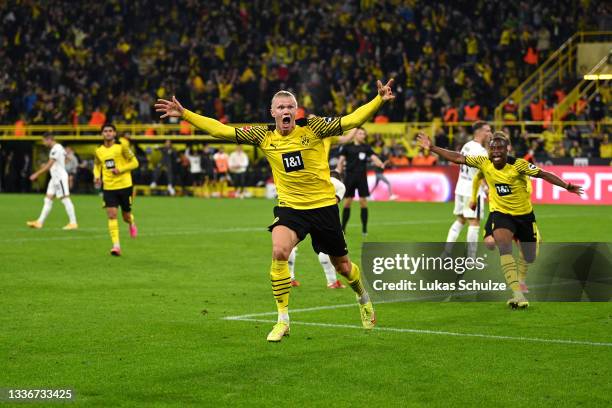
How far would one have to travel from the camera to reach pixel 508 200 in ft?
38.6

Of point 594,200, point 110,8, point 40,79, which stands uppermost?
point 110,8

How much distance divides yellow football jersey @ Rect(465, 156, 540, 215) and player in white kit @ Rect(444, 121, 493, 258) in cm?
241

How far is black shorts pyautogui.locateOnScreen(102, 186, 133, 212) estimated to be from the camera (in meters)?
17.9

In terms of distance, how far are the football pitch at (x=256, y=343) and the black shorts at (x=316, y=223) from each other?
0.89 meters

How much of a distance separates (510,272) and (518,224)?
536 millimetres

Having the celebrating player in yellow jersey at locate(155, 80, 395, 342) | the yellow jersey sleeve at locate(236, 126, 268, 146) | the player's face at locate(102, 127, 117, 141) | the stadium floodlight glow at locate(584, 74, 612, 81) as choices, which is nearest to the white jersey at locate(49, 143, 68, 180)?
the player's face at locate(102, 127, 117, 141)

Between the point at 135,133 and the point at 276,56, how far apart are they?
6.57 meters

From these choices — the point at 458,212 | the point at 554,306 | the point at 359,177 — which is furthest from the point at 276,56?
the point at 554,306

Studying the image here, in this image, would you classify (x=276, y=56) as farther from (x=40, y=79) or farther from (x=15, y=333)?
(x=15, y=333)

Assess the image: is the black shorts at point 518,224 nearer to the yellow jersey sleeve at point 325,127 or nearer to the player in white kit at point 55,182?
the yellow jersey sleeve at point 325,127

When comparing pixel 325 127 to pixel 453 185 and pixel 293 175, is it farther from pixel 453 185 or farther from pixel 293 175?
pixel 453 185

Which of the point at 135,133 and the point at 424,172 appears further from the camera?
the point at 135,133

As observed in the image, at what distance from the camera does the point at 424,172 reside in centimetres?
3509

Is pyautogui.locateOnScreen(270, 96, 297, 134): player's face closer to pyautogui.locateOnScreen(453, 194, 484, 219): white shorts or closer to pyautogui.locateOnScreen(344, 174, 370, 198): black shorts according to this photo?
pyautogui.locateOnScreen(453, 194, 484, 219): white shorts
